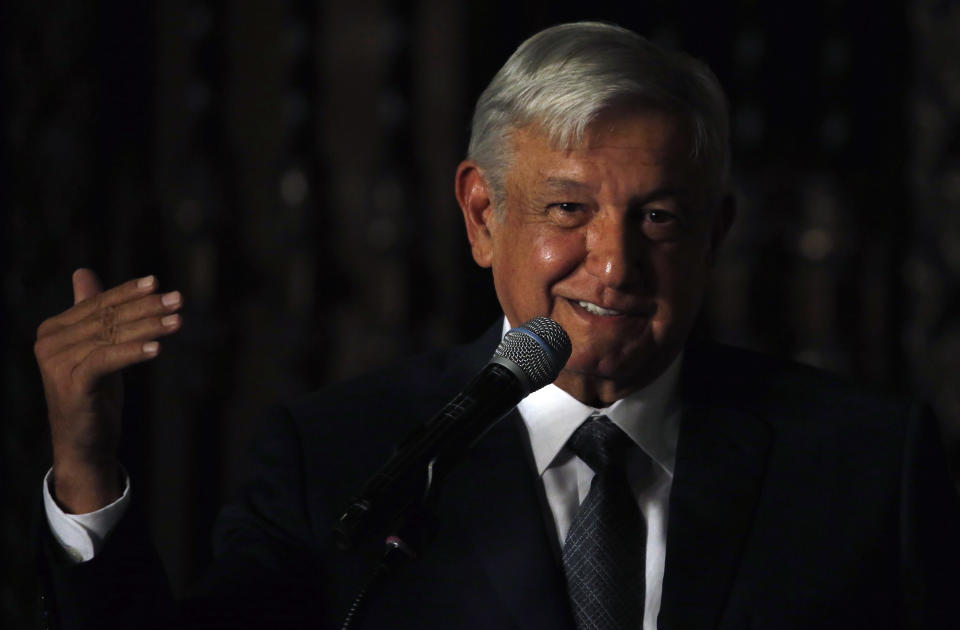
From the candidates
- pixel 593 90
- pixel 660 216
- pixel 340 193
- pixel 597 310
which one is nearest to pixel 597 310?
pixel 597 310

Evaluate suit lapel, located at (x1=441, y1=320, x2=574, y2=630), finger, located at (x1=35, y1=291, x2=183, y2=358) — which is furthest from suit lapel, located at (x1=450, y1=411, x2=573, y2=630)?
finger, located at (x1=35, y1=291, x2=183, y2=358)

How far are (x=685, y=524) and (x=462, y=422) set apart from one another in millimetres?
465

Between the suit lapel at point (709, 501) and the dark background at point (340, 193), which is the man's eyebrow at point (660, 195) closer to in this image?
the suit lapel at point (709, 501)

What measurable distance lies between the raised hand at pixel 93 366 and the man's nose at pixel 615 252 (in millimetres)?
448

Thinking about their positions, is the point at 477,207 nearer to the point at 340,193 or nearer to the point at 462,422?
the point at 462,422

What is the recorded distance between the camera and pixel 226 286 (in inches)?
85.1

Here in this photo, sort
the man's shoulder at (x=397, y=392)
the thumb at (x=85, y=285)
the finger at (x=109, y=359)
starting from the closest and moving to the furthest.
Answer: the finger at (x=109, y=359) < the thumb at (x=85, y=285) < the man's shoulder at (x=397, y=392)

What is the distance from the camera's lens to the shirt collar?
136 centimetres

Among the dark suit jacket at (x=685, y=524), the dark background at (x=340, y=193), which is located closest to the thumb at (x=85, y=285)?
the dark suit jacket at (x=685, y=524)

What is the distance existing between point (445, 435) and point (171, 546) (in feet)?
4.68

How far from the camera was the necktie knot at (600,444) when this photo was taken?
4.37 ft

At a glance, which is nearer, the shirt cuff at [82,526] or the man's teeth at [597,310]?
the shirt cuff at [82,526]

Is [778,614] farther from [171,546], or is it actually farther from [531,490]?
[171,546]

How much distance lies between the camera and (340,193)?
2.24 metres
